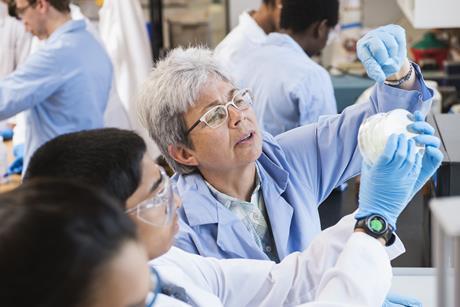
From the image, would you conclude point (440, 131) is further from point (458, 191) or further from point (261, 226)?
point (261, 226)

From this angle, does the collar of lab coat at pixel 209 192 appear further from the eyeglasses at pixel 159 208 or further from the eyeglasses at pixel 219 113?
the eyeglasses at pixel 159 208

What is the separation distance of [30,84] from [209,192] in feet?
4.76

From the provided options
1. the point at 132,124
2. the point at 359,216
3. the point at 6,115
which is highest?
the point at 359,216

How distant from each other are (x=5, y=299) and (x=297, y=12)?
248cm

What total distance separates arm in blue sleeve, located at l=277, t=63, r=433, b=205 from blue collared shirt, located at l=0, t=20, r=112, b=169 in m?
1.39

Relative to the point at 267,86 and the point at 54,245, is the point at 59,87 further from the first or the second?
the point at 54,245

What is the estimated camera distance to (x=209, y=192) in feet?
6.19

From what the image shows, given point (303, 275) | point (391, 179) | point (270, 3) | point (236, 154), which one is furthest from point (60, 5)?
point (391, 179)

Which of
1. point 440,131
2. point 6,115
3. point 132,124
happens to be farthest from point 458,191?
point 132,124

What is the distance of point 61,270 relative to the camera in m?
0.78

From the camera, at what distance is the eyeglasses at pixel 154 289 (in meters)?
1.18

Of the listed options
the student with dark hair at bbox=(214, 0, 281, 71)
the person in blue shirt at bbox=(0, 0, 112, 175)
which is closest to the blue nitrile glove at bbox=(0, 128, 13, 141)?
the person in blue shirt at bbox=(0, 0, 112, 175)

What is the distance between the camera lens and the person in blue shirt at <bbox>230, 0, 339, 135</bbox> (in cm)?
292

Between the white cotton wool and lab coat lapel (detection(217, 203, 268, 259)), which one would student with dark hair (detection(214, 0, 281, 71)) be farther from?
the white cotton wool
